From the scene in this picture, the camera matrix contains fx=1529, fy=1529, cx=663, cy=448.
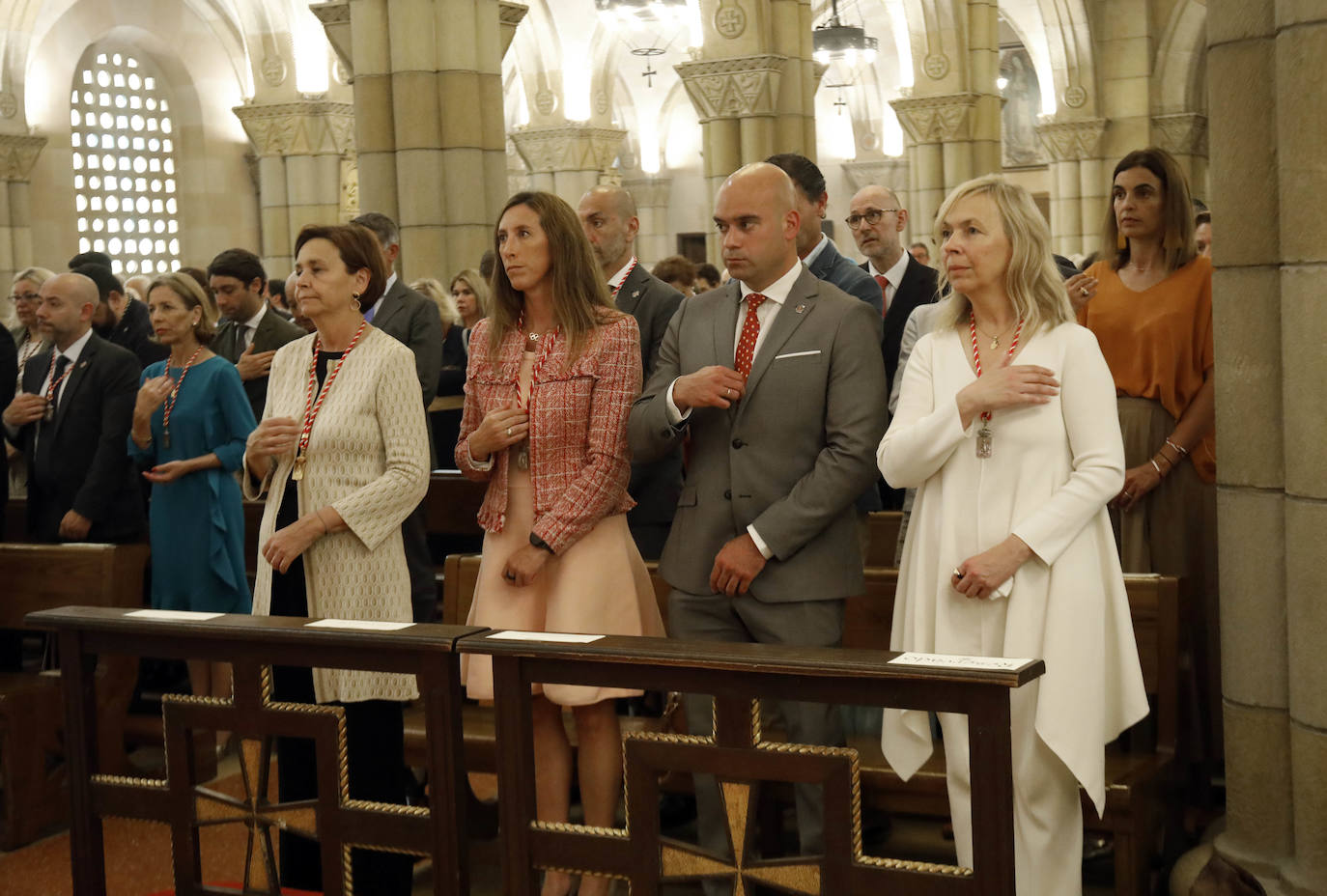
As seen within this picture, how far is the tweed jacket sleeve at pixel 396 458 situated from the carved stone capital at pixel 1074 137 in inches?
720

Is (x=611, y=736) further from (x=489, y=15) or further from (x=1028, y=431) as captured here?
(x=489, y=15)

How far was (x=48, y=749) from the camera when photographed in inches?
201

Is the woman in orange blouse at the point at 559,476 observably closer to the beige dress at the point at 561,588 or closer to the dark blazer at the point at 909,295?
the beige dress at the point at 561,588

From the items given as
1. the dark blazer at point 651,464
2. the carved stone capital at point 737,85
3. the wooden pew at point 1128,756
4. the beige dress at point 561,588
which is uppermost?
the carved stone capital at point 737,85

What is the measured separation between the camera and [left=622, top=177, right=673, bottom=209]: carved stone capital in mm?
29000

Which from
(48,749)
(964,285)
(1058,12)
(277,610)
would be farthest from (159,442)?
(1058,12)

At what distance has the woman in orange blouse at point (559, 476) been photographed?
3623 millimetres

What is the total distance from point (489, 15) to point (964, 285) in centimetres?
554

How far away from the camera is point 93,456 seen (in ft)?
18.9

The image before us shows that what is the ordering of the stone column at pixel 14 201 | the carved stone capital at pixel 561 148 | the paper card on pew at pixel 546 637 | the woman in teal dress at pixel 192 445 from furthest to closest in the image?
the carved stone capital at pixel 561 148 < the stone column at pixel 14 201 < the woman in teal dress at pixel 192 445 < the paper card on pew at pixel 546 637

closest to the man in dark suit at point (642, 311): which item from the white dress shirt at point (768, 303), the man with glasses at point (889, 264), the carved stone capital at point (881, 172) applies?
the white dress shirt at point (768, 303)

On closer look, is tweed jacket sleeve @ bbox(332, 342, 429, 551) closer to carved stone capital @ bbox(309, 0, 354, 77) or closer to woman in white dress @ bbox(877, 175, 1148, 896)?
woman in white dress @ bbox(877, 175, 1148, 896)

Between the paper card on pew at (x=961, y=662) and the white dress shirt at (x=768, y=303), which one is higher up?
the white dress shirt at (x=768, y=303)

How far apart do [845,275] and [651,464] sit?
0.88m
